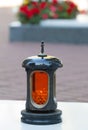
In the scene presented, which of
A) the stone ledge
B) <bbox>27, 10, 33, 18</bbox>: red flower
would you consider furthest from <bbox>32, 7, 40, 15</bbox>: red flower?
the stone ledge

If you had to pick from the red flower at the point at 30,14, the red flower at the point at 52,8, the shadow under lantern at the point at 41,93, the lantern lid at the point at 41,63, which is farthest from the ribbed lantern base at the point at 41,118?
the red flower at the point at 52,8

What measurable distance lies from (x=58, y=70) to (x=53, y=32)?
532cm

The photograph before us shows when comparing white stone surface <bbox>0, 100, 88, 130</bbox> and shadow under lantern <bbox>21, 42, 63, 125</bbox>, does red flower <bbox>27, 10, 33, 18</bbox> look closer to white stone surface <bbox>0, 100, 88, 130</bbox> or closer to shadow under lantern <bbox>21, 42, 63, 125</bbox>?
white stone surface <bbox>0, 100, 88, 130</bbox>

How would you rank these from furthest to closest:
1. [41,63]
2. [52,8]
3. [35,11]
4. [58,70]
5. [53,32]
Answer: [52,8]
[35,11]
[53,32]
[58,70]
[41,63]

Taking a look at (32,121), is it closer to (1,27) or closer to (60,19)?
(60,19)

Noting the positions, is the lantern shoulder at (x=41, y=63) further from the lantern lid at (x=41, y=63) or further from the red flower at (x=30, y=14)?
the red flower at (x=30, y=14)

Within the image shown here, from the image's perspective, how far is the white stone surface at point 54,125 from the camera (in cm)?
442

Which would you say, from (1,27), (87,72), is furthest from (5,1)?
(87,72)

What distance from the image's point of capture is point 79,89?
8.53 m

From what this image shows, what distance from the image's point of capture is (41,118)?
4.54m

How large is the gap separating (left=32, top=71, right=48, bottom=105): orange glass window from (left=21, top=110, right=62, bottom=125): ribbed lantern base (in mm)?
91

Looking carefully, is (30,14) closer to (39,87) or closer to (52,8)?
(52,8)

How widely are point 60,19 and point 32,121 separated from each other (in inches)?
491

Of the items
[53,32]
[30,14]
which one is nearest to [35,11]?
[30,14]
